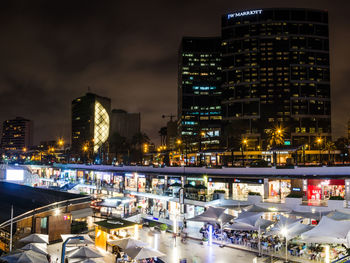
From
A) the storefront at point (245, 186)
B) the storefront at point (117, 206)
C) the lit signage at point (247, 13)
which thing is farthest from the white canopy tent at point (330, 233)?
the lit signage at point (247, 13)

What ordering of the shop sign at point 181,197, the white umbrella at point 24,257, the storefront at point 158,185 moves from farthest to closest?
the storefront at point 158,185
the shop sign at point 181,197
the white umbrella at point 24,257

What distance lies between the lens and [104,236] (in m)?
23.4

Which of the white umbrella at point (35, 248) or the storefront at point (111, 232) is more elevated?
the white umbrella at point (35, 248)

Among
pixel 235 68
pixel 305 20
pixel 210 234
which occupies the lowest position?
pixel 210 234

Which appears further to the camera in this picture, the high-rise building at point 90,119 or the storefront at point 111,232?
the high-rise building at point 90,119

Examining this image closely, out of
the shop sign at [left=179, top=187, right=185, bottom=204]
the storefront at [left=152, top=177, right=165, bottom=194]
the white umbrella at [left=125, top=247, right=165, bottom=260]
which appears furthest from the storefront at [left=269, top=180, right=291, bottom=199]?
the white umbrella at [left=125, top=247, right=165, bottom=260]

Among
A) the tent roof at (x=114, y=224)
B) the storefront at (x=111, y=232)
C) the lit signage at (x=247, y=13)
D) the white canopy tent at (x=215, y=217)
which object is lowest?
the storefront at (x=111, y=232)

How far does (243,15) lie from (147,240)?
356 feet

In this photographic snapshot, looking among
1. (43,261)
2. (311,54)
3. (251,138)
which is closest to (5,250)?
(43,261)

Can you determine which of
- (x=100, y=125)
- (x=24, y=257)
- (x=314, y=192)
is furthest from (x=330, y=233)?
(x=100, y=125)

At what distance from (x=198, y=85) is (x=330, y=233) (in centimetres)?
14974

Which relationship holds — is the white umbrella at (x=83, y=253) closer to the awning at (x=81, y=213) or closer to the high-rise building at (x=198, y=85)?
the awning at (x=81, y=213)

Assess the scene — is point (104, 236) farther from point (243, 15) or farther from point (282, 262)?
point (243, 15)

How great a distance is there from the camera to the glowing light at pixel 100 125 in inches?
7377
